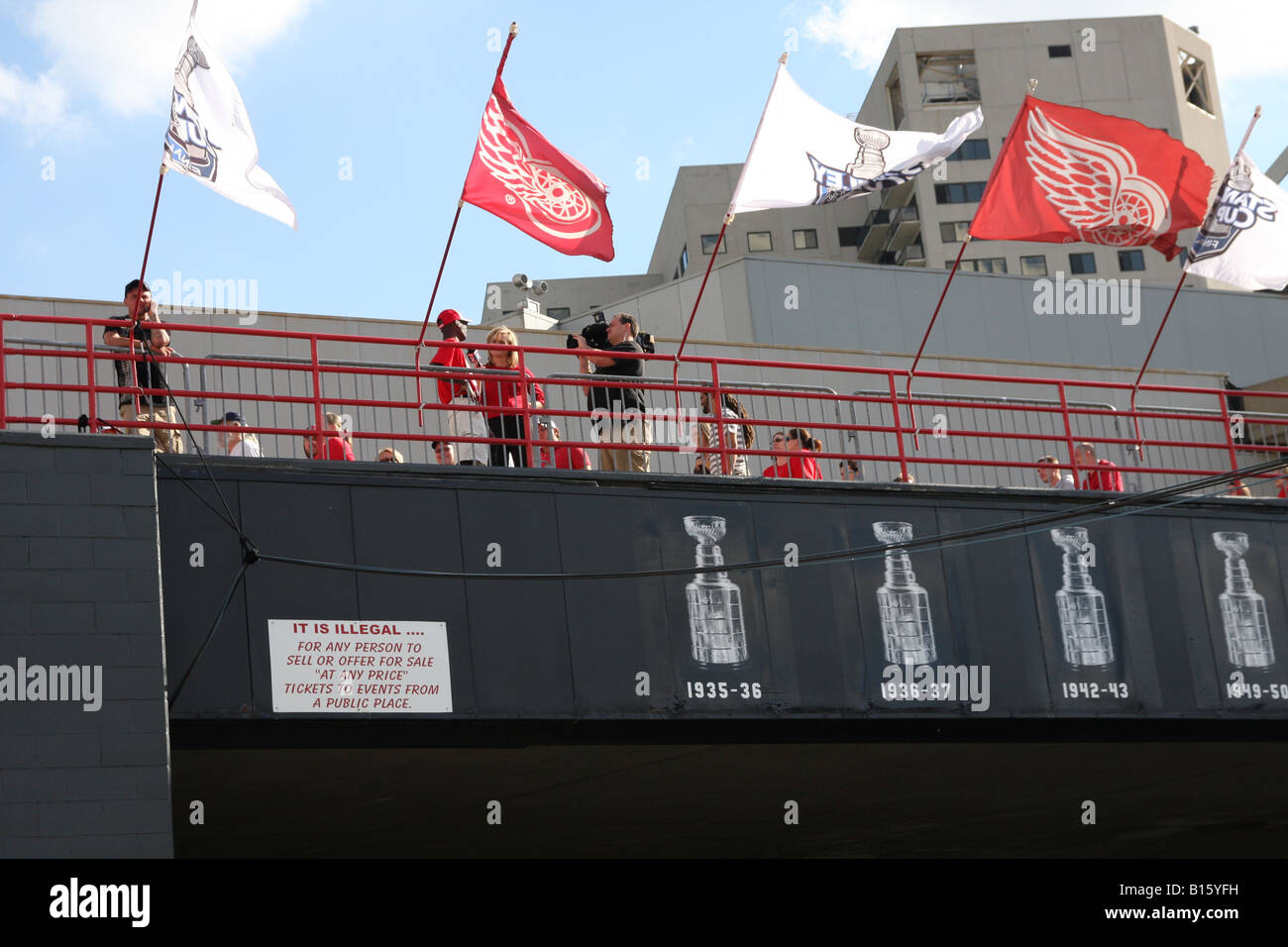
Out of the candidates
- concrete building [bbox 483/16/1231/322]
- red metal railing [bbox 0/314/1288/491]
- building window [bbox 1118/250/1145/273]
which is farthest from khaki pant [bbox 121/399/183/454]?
building window [bbox 1118/250/1145/273]

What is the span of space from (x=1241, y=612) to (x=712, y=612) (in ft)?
23.0

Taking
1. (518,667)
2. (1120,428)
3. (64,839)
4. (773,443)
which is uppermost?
(1120,428)

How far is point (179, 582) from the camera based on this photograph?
1513 centimetres

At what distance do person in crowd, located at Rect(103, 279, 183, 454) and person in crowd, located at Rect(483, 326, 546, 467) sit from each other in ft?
11.2

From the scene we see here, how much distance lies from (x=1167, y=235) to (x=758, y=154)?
527 cm

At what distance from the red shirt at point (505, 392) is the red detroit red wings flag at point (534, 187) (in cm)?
163

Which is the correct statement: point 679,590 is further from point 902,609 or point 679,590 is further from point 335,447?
point 335,447

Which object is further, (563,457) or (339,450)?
(563,457)

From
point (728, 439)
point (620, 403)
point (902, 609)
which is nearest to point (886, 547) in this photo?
point (902, 609)

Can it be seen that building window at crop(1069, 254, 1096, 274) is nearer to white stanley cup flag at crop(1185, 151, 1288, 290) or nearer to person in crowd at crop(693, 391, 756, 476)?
white stanley cup flag at crop(1185, 151, 1288, 290)

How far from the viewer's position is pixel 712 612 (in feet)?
57.5

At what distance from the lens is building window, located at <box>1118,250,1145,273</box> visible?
7806cm
